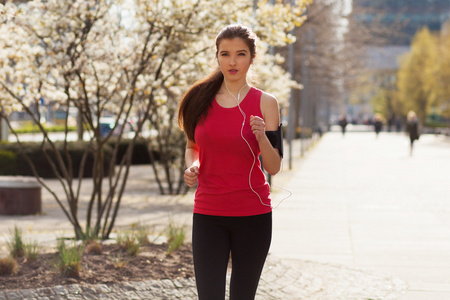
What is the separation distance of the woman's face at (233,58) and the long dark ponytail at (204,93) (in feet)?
0.08

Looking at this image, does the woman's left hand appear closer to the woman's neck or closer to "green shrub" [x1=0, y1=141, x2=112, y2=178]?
the woman's neck

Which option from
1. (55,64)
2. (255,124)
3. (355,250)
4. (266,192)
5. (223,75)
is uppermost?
(55,64)

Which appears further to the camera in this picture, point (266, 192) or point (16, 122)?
point (16, 122)

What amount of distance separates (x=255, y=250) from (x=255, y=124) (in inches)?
24.5

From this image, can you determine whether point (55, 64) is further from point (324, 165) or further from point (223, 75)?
point (324, 165)

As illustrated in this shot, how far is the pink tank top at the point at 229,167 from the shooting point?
348cm

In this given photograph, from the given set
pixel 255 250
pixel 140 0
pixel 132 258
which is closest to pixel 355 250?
pixel 132 258

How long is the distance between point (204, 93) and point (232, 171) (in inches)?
16.3

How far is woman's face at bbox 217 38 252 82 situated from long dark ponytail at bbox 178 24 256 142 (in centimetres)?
2

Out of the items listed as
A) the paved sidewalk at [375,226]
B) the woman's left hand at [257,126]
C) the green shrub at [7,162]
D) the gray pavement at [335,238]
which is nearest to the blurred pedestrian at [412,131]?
the paved sidewalk at [375,226]

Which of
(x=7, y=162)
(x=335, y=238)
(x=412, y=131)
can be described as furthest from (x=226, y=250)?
(x=412, y=131)

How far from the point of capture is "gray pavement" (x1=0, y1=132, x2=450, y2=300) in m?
6.14

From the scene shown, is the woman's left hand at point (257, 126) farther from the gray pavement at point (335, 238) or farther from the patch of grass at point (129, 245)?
the patch of grass at point (129, 245)

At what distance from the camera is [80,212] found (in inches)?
493
